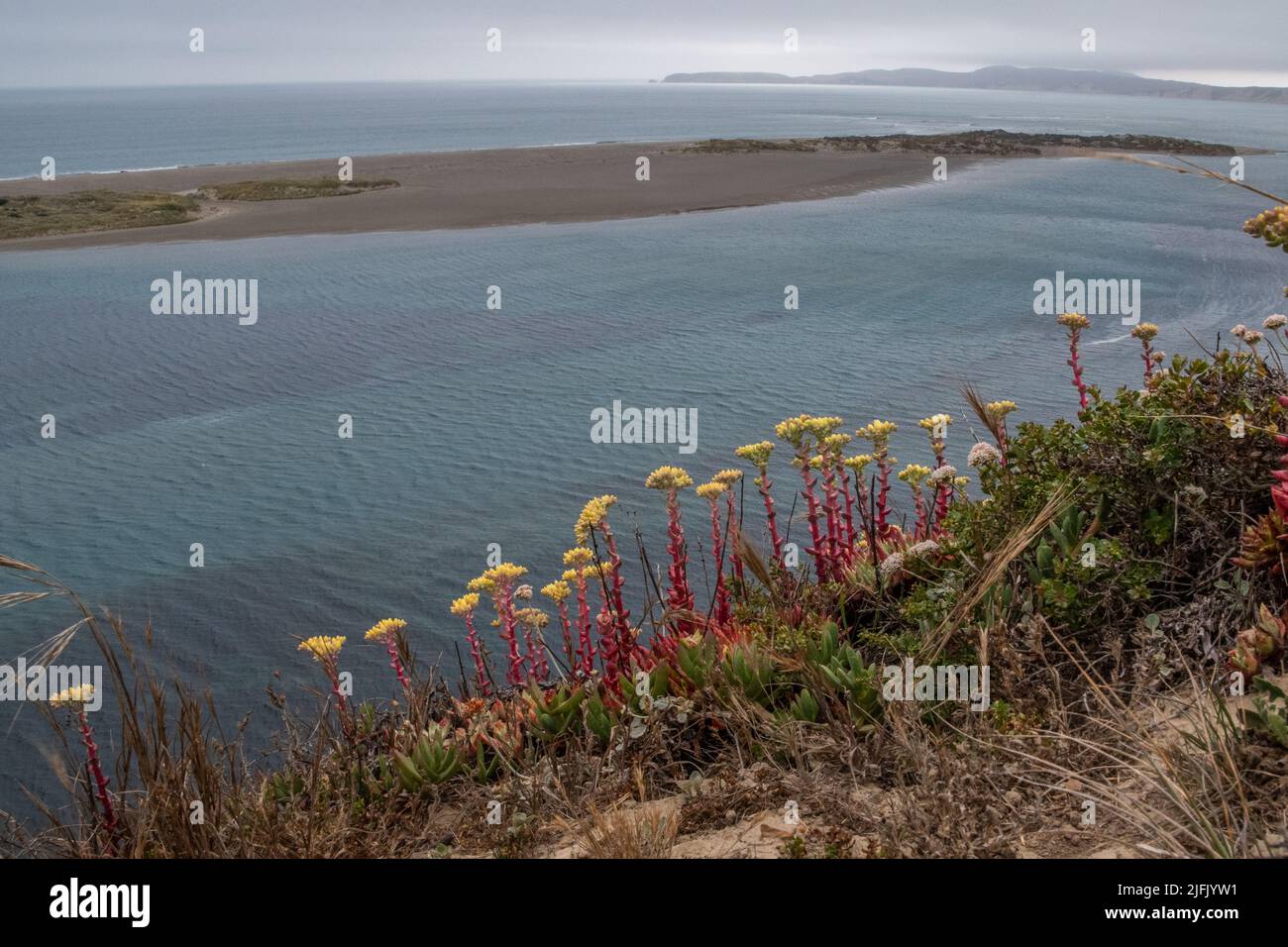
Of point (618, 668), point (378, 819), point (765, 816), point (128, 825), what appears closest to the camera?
point (765, 816)

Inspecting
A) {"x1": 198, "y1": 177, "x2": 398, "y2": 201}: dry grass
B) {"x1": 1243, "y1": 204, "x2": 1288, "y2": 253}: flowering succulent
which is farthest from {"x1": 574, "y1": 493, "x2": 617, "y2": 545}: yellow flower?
{"x1": 198, "y1": 177, "x2": 398, "y2": 201}: dry grass

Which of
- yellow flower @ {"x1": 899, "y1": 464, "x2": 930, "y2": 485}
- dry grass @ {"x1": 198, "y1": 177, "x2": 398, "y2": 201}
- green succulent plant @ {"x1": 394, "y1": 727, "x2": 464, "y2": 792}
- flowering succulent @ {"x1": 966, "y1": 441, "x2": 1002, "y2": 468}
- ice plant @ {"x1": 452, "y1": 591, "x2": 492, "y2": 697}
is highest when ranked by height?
dry grass @ {"x1": 198, "y1": 177, "x2": 398, "y2": 201}

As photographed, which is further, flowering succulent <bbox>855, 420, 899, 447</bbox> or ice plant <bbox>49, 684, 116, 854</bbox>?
flowering succulent <bbox>855, 420, 899, 447</bbox>

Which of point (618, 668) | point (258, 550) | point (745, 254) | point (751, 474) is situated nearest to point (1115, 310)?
A: point (745, 254)

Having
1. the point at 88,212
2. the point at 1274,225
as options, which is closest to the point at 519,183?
the point at 88,212

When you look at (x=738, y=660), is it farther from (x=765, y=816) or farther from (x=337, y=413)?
(x=337, y=413)

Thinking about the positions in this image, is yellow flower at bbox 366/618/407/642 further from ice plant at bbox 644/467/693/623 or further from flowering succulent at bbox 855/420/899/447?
flowering succulent at bbox 855/420/899/447
